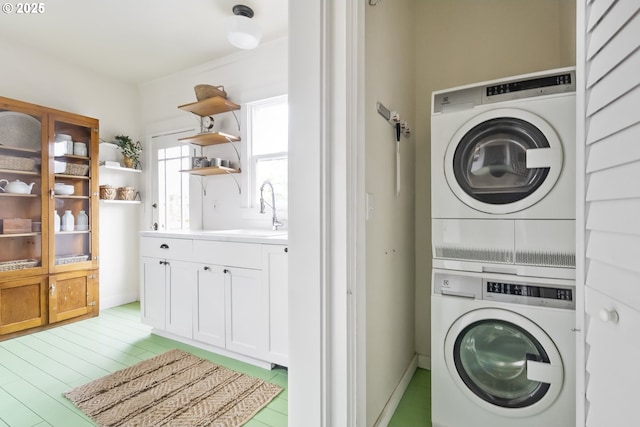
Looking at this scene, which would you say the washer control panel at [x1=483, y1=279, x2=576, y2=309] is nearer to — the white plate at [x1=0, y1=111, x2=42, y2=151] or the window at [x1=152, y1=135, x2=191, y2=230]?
the window at [x1=152, y1=135, x2=191, y2=230]

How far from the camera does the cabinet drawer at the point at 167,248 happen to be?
2.53m

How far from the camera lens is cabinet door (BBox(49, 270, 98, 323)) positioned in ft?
9.80

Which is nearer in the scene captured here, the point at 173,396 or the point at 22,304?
the point at 173,396

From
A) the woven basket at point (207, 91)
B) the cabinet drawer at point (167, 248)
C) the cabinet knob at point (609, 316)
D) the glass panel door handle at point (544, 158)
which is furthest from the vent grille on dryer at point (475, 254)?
the woven basket at point (207, 91)

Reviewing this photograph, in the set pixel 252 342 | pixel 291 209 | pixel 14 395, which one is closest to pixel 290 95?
pixel 291 209

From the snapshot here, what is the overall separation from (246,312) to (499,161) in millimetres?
1846

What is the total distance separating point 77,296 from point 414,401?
3.37m

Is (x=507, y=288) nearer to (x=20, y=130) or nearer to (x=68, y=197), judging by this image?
(x=68, y=197)

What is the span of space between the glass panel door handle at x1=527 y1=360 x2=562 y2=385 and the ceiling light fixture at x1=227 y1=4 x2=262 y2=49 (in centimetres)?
271

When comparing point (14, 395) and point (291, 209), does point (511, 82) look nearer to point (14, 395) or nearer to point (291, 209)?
point (291, 209)

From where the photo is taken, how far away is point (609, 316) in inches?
29.3

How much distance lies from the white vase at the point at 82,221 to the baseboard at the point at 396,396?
134 inches

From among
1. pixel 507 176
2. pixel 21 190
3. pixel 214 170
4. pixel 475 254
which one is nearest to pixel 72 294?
pixel 21 190

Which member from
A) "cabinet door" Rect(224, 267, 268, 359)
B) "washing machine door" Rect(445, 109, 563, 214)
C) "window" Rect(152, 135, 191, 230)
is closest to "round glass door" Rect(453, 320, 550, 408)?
"washing machine door" Rect(445, 109, 563, 214)
